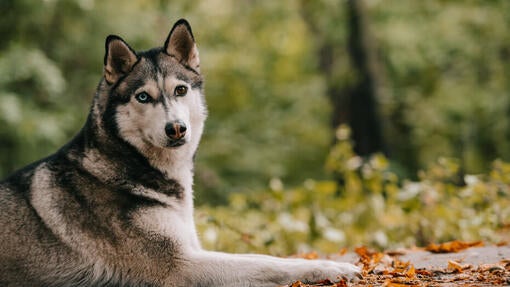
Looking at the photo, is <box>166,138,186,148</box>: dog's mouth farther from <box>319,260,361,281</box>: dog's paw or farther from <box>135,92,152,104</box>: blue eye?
<box>319,260,361,281</box>: dog's paw

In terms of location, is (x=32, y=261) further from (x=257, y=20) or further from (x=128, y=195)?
(x=257, y=20)

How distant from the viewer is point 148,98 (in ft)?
11.3

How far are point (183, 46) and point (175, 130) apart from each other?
0.76m

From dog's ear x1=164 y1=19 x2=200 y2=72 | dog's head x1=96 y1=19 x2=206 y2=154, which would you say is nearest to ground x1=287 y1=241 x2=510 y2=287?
dog's head x1=96 y1=19 x2=206 y2=154

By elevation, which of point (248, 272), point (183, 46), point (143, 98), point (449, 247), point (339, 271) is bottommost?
point (248, 272)

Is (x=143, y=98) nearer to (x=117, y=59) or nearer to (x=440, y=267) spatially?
(x=117, y=59)

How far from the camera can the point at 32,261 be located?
317cm

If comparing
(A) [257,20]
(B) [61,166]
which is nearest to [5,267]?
(B) [61,166]

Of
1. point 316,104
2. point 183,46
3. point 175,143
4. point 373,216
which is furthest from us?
point 316,104

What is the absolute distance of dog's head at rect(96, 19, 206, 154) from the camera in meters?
3.36

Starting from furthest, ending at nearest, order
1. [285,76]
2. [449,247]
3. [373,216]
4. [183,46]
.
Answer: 1. [285,76]
2. [373,216]
3. [449,247]
4. [183,46]

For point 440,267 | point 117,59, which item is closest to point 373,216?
point 440,267

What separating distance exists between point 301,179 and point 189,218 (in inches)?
394

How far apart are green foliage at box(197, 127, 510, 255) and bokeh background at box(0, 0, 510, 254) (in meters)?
0.02
